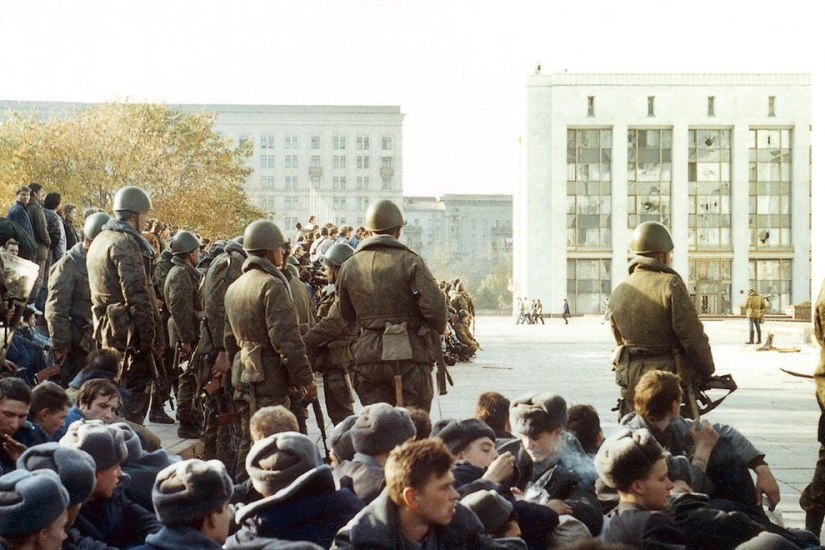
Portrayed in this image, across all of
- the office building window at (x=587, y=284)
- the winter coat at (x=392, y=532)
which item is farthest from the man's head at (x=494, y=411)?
the office building window at (x=587, y=284)

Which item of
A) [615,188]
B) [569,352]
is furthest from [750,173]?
[569,352]

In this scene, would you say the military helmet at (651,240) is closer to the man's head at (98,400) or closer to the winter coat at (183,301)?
the man's head at (98,400)

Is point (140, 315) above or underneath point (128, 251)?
underneath

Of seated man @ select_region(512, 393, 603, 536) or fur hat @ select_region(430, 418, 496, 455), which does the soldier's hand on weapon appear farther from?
fur hat @ select_region(430, 418, 496, 455)

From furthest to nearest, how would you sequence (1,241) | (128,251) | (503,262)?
(503,262) < (1,241) < (128,251)

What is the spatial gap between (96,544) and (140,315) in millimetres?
5278

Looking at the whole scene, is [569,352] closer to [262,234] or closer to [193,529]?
[262,234]

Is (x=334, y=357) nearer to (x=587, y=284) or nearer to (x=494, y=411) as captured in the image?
(x=494, y=411)

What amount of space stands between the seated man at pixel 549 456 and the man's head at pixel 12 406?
110 inches

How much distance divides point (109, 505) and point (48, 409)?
6.01ft

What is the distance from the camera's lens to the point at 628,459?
4785 millimetres

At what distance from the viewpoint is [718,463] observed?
5973 mm

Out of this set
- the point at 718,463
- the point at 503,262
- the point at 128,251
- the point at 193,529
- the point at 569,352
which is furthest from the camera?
the point at 503,262

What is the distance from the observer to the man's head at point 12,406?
6.04m
